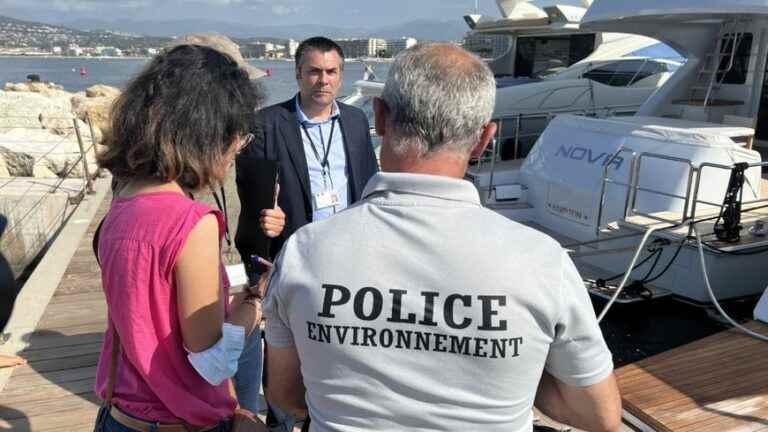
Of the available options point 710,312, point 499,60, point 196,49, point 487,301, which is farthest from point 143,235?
point 499,60

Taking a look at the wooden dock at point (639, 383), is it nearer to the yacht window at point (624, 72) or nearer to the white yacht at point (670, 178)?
the white yacht at point (670, 178)

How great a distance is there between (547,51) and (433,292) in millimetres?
18870

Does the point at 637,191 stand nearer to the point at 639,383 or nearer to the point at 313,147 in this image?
the point at 639,383

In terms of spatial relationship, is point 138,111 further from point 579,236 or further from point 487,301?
point 579,236

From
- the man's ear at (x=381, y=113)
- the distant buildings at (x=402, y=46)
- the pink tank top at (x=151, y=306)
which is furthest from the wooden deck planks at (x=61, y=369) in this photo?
the man's ear at (x=381, y=113)

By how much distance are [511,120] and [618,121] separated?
18.5ft

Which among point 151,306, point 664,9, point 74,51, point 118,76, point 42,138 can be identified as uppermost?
point 664,9

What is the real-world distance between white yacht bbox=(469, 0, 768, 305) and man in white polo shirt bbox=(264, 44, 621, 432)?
345 cm

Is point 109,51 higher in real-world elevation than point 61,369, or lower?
lower

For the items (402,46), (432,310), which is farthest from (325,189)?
(402,46)

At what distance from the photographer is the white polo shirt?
114 centimetres

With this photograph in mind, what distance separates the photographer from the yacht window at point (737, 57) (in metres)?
8.45

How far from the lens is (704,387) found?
3.74 m

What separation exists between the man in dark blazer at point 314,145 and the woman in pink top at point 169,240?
1441 millimetres
